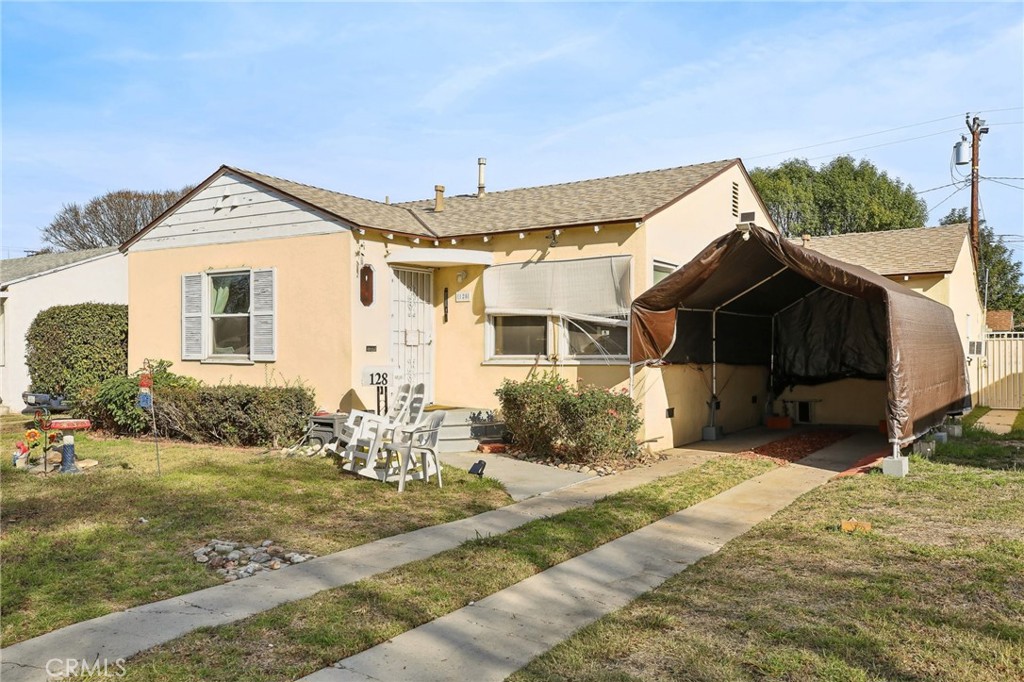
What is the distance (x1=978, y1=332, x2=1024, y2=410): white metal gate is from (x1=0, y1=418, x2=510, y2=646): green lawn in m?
17.1

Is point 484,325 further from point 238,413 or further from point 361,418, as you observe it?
point 238,413

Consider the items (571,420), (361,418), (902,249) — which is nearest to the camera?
(361,418)

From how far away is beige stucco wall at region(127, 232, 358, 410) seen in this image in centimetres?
1191

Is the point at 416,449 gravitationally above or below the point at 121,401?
below

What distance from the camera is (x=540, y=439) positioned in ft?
35.6

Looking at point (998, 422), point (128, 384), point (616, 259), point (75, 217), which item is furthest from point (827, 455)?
point (75, 217)

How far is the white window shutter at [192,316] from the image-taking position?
1359cm

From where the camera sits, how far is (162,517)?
732 centimetres

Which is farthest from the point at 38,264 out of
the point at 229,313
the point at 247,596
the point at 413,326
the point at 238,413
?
the point at 247,596

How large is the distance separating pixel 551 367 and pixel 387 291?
9.74 ft

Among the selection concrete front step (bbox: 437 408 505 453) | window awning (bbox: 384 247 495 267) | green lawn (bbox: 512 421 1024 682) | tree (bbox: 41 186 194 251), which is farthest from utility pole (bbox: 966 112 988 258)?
tree (bbox: 41 186 194 251)

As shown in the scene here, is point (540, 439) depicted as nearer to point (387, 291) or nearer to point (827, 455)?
point (387, 291)

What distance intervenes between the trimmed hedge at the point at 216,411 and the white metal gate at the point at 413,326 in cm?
167

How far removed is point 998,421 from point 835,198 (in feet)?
74.2
